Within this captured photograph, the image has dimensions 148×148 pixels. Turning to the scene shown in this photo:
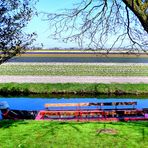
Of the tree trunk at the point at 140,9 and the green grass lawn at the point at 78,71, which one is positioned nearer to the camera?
the tree trunk at the point at 140,9

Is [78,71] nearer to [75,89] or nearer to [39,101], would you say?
[75,89]

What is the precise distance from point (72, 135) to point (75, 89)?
22290 mm

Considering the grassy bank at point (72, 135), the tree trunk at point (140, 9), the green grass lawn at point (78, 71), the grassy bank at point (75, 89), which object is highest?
the tree trunk at point (140, 9)

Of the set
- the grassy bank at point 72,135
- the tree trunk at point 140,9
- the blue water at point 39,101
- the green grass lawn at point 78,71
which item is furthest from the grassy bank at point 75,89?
the tree trunk at point 140,9

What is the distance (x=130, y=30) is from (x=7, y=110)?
11.5 m

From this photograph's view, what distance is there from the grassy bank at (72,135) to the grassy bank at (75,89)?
19868mm

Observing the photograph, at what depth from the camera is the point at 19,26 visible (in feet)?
54.2

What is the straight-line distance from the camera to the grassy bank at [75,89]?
36719 mm

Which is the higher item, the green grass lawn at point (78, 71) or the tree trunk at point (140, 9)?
the tree trunk at point (140, 9)

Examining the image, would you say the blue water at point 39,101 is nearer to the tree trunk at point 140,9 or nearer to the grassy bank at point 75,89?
the grassy bank at point 75,89

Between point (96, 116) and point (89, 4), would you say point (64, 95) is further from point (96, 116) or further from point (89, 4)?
point (89, 4)

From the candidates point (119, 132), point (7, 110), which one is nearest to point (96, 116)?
point (7, 110)

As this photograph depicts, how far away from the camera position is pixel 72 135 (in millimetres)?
14789

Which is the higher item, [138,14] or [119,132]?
[138,14]
